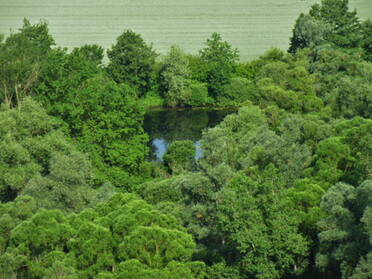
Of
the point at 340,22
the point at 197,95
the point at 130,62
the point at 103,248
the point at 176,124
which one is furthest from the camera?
the point at 340,22

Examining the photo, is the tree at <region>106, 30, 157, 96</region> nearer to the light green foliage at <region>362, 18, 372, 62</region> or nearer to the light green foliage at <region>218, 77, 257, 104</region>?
the light green foliage at <region>218, 77, 257, 104</region>

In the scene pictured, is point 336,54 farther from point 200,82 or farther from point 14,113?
point 14,113

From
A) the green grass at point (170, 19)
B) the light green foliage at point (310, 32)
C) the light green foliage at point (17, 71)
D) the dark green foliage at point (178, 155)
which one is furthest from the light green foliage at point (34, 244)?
the green grass at point (170, 19)

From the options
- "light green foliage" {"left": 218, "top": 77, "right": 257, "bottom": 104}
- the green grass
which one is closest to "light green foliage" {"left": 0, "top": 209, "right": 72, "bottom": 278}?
"light green foliage" {"left": 218, "top": 77, "right": 257, "bottom": 104}

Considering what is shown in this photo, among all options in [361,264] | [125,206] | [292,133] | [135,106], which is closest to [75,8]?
[135,106]

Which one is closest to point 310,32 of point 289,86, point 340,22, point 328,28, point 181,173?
point 328,28

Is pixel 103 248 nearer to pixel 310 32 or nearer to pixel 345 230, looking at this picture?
pixel 345 230
